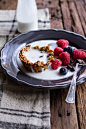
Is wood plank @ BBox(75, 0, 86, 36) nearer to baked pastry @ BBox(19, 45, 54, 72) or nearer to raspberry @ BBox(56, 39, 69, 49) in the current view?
raspberry @ BBox(56, 39, 69, 49)

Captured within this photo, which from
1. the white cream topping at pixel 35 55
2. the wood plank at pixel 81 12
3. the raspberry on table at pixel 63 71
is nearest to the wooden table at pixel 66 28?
the wood plank at pixel 81 12

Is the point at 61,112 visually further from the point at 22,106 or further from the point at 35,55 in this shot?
the point at 35,55

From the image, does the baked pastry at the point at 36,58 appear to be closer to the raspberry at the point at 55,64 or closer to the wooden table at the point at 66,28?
the raspberry at the point at 55,64

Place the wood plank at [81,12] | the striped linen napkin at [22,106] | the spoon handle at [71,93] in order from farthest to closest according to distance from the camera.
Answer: the wood plank at [81,12] < the spoon handle at [71,93] < the striped linen napkin at [22,106]

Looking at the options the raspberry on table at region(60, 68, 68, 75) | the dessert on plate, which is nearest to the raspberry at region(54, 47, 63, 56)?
the dessert on plate

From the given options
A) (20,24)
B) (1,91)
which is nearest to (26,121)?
(1,91)
